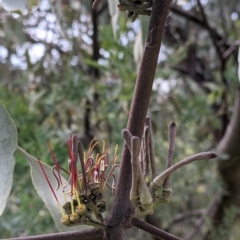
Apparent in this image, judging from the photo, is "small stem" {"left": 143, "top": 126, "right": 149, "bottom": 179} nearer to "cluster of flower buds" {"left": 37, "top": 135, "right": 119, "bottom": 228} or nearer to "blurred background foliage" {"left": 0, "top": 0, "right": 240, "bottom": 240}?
"cluster of flower buds" {"left": 37, "top": 135, "right": 119, "bottom": 228}

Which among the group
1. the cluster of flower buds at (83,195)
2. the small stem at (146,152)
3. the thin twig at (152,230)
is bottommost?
the thin twig at (152,230)

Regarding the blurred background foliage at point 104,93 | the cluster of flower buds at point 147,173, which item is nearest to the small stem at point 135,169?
the cluster of flower buds at point 147,173

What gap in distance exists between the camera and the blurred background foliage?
1.01 metres

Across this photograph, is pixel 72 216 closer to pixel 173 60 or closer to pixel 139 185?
pixel 139 185

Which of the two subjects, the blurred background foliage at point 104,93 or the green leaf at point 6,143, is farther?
the blurred background foliage at point 104,93

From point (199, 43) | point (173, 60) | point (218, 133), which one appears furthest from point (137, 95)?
point (199, 43)

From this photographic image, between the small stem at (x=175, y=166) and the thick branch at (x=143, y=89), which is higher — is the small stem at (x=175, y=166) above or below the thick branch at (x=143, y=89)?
below

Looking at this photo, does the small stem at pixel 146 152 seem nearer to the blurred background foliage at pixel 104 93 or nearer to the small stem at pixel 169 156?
the small stem at pixel 169 156

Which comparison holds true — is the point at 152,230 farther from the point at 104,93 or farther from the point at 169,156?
the point at 104,93

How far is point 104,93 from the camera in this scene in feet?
3.92

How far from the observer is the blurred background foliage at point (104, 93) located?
1.01 m

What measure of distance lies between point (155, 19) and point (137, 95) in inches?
2.0

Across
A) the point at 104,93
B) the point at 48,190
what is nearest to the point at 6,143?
the point at 48,190

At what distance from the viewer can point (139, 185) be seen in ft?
0.91
